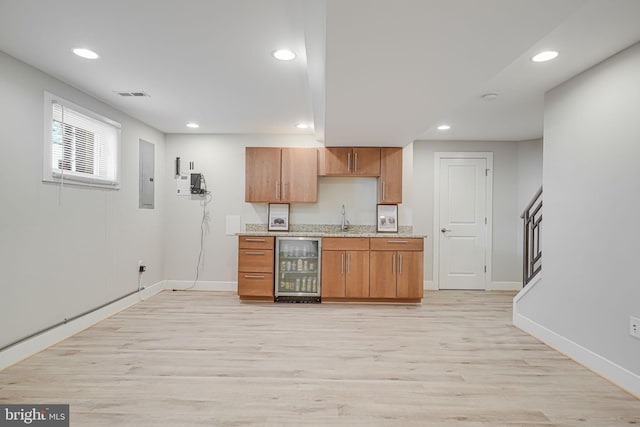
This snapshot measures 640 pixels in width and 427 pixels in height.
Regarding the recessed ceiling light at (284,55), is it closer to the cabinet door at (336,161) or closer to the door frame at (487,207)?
the cabinet door at (336,161)

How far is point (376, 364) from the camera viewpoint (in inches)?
102

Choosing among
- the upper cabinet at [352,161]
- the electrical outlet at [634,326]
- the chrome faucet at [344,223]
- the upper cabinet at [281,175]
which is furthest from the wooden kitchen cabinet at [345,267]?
the electrical outlet at [634,326]

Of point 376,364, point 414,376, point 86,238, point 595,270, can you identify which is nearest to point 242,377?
point 376,364

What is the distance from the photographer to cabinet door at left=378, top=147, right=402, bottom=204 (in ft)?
15.2

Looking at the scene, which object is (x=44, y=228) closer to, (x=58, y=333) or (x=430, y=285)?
(x=58, y=333)

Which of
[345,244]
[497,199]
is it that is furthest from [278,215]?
[497,199]

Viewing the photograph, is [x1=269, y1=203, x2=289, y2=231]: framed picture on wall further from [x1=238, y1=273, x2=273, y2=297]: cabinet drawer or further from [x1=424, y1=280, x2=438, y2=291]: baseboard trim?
[x1=424, y1=280, x2=438, y2=291]: baseboard trim

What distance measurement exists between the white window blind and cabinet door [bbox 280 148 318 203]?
210cm

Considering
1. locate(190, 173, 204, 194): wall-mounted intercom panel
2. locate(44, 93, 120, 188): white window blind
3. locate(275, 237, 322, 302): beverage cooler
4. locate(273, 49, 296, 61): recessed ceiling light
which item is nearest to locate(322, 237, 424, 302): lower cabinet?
locate(275, 237, 322, 302): beverage cooler

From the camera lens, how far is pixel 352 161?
4.65 meters

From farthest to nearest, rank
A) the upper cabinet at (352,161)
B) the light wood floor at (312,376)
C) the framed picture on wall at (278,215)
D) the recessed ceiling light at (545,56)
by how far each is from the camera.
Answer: the framed picture on wall at (278,215) → the upper cabinet at (352,161) → the recessed ceiling light at (545,56) → the light wood floor at (312,376)

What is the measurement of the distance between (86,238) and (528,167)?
5.94 meters

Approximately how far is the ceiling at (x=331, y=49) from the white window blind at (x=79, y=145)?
10.8 inches

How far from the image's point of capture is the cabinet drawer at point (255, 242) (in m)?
4.42
